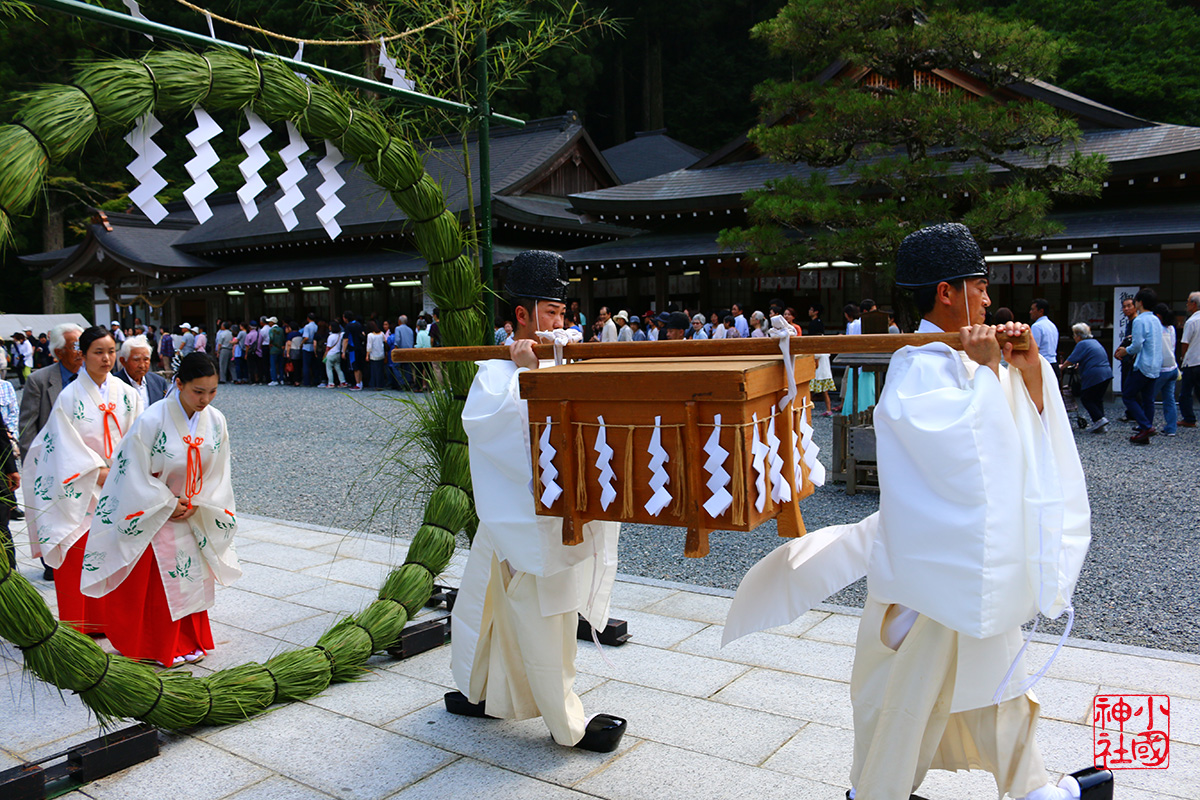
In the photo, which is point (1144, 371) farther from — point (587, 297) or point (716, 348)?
point (587, 297)

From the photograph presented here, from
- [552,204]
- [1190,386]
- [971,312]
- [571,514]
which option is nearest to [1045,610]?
[971,312]

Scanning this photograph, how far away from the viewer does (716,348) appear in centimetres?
254

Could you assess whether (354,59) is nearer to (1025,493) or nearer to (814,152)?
(814,152)

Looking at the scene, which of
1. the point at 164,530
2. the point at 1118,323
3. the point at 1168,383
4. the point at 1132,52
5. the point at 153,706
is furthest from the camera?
the point at 1132,52

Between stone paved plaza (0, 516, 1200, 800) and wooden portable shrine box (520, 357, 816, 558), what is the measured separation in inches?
31.4

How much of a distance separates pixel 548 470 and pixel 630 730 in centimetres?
110

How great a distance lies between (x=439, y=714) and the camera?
328 cm

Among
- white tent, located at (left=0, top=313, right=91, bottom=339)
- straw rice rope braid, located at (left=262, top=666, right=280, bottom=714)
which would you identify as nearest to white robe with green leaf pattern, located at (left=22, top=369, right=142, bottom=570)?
straw rice rope braid, located at (left=262, top=666, right=280, bottom=714)

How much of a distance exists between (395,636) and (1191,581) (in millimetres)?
4235

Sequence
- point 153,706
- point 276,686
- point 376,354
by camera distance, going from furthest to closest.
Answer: point 376,354 < point 276,686 < point 153,706

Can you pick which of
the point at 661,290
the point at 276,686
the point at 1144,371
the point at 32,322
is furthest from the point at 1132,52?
the point at 32,322

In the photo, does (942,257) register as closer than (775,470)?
Yes

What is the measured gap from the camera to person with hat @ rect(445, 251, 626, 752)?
2789 millimetres

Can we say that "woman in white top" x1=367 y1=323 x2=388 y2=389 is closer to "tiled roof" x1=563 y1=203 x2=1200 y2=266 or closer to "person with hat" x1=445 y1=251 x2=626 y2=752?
"tiled roof" x1=563 y1=203 x2=1200 y2=266
